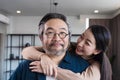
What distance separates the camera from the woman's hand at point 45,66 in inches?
48.6

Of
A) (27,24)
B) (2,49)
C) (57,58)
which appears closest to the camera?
(57,58)

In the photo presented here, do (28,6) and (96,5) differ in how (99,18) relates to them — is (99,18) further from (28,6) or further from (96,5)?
(28,6)

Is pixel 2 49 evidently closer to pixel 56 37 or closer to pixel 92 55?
pixel 92 55

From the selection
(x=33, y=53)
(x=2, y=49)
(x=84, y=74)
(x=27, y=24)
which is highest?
(x=27, y=24)

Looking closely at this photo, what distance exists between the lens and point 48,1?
634 cm

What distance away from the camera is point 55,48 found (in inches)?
48.3

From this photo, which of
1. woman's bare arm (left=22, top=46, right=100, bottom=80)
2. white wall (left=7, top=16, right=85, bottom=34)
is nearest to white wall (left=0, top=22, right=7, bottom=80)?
white wall (left=7, top=16, right=85, bottom=34)

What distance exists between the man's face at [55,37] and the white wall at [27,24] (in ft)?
25.5

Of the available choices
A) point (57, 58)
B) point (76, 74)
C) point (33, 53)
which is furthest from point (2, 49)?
point (76, 74)

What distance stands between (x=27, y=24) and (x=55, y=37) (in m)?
8.06

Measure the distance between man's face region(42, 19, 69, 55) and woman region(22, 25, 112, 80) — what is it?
0.08 m

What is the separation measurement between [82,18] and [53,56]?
302 inches

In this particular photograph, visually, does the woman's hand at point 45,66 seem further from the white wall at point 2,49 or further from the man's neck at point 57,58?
the white wall at point 2,49

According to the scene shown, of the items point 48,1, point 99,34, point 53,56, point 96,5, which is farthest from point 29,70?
point 96,5
